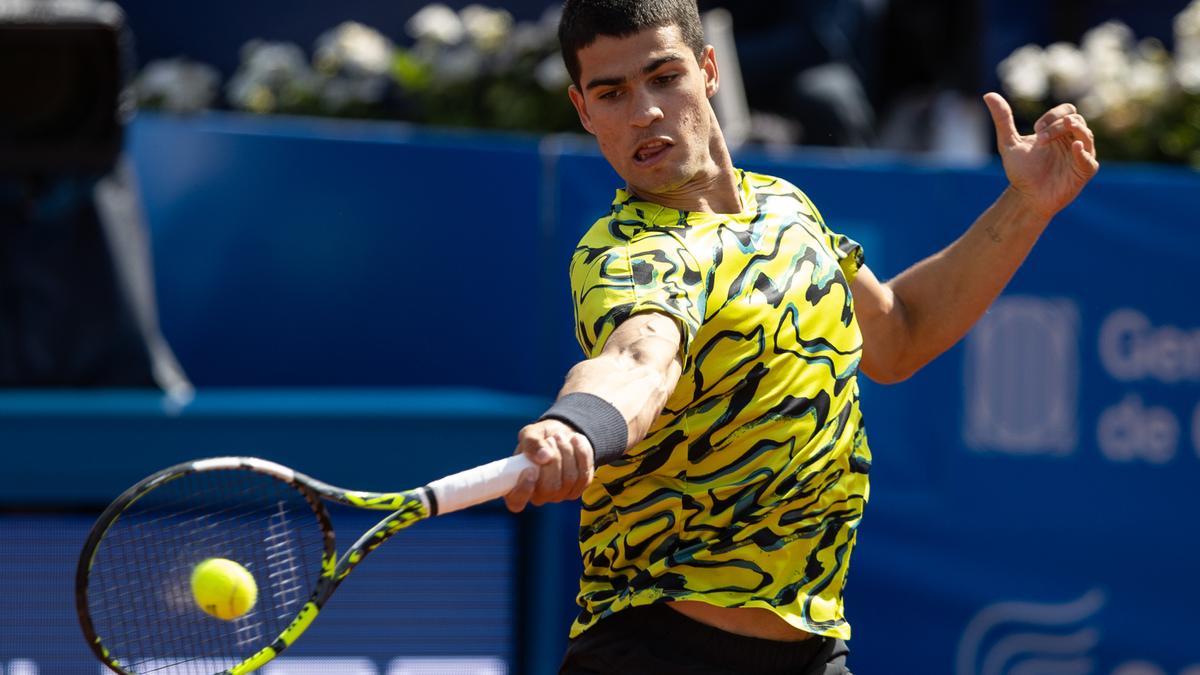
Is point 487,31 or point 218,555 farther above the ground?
point 487,31

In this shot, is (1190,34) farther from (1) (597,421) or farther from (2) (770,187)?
(1) (597,421)

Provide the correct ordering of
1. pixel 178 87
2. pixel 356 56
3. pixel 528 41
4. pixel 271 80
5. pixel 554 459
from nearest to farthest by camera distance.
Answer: pixel 554 459, pixel 528 41, pixel 356 56, pixel 271 80, pixel 178 87

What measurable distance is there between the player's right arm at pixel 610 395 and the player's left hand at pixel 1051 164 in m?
1.02

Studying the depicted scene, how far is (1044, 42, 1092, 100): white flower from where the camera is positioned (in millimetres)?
6512

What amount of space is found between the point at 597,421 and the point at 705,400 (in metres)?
0.40

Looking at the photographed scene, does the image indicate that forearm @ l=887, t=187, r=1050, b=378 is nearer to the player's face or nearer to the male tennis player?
the male tennis player

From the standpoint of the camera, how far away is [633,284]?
8.67ft

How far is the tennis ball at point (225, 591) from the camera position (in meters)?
2.72

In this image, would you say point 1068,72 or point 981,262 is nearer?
point 981,262

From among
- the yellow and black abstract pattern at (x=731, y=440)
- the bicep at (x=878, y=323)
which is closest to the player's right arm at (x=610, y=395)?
the yellow and black abstract pattern at (x=731, y=440)

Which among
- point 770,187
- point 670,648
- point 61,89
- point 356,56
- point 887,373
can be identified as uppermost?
point 356,56

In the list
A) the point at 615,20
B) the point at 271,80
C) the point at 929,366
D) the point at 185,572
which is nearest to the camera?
the point at 615,20

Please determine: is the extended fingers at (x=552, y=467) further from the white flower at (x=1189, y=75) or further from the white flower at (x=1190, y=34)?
the white flower at (x=1190, y=34)

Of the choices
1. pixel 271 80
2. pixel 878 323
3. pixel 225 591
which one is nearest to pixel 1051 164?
→ pixel 878 323
